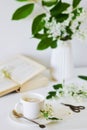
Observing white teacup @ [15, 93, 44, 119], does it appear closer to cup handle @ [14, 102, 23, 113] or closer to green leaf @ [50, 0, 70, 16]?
cup handle @ [14, 102, 23, 113]

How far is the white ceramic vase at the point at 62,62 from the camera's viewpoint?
4.63 ft

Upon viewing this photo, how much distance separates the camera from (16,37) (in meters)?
1.51

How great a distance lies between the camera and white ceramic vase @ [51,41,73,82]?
141 centimetres

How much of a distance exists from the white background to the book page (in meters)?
0.07

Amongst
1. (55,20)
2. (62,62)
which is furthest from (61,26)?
(62,62)

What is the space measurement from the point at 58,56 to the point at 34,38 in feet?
0.57

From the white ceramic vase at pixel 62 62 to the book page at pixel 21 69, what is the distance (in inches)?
2.5

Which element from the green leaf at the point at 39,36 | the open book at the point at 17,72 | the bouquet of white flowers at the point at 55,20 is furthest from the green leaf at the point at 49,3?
the open book at the point at 17,72

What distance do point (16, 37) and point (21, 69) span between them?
18 cm

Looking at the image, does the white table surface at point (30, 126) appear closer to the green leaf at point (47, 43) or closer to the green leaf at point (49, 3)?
the green leaf at point (47, 43)

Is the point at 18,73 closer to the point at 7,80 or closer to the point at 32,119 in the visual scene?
the point at 7,80

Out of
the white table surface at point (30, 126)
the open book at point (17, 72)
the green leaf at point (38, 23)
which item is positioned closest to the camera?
the white table surface at point (30, 126)

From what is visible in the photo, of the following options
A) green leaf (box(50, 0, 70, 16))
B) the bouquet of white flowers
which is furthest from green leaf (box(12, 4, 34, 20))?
green leaf (box(50, 0, 70, 16))

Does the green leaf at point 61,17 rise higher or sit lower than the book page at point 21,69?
higher
